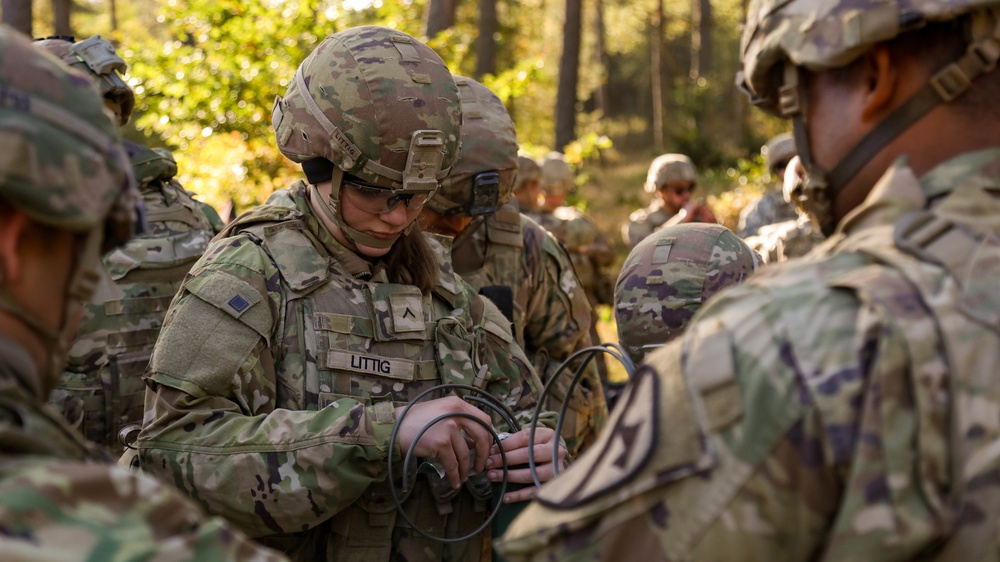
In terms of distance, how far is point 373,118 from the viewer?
325 cm

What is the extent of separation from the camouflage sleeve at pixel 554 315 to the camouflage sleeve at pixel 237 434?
87.0 inches

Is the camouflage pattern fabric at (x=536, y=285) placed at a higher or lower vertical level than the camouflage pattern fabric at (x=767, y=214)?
higher

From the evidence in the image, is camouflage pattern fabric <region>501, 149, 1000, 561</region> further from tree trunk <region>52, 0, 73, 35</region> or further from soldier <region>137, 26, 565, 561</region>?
tree trunk <region>52, 0, 73, 35</region>

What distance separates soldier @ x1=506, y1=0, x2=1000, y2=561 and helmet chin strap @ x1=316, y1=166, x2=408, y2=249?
162cm

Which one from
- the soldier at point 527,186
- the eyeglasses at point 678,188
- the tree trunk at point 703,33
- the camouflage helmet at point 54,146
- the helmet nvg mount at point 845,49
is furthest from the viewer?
the tree trunk at point 703,33

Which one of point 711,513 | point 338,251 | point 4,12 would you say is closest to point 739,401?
point 711,513

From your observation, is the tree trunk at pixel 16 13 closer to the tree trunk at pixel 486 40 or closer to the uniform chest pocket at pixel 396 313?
the uniform chest pocket at pixel 396 313

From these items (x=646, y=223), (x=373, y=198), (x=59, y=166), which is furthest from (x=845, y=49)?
(x=646, y=223)

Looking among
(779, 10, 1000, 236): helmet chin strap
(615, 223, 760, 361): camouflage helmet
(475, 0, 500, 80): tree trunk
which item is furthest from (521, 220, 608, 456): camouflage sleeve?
(475, 0, 500, 80): tree trunk

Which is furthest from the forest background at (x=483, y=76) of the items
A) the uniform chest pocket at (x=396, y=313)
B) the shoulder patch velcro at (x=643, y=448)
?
the shoulder patch velcro at (x=643, y=448)

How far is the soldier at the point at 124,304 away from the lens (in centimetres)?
463

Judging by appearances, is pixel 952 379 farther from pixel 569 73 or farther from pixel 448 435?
pixel 569 73

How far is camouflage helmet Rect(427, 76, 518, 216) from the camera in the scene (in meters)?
4.81

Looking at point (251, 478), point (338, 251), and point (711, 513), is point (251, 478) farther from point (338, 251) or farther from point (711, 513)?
point (711, 513)
